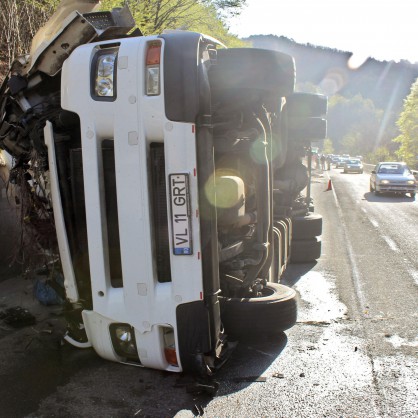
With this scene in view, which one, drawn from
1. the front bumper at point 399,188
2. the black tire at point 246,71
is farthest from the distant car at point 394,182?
the black tire at point 246,71

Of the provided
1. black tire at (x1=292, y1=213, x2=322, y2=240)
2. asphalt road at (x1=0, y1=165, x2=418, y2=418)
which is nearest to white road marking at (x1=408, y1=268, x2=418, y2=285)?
asphalt road at (x1=0, y1=165, x2=418, y2=418)

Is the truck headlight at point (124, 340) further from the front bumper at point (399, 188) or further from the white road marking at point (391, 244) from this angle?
the front bumper at point (399, 188)

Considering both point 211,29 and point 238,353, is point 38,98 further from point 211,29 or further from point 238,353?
point 211,29

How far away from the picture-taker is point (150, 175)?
309cm

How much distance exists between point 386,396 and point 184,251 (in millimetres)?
1787

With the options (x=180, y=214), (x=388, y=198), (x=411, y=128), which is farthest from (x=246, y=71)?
(x=411, y=128)

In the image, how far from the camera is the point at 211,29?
16078 millimetres

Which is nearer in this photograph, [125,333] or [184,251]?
[184,251]

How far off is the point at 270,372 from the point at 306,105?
425cm

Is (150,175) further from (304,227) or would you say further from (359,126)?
(359,126)

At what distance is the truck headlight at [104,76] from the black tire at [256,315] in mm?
1699

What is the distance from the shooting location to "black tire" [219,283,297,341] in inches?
147

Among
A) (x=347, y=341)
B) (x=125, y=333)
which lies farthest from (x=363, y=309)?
(x=125, y=333)

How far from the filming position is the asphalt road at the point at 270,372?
3213mm
